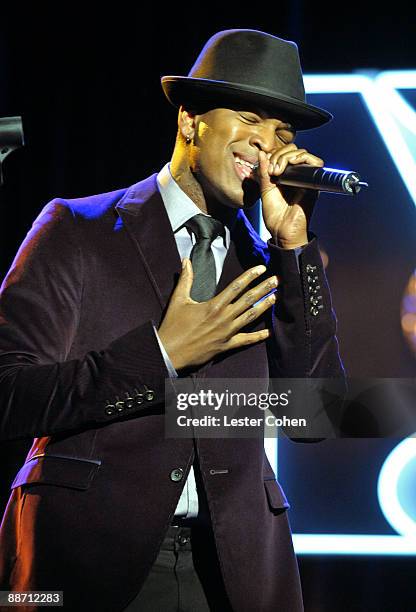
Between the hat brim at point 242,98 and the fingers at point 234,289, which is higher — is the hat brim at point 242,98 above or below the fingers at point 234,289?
above

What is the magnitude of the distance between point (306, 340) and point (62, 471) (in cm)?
55

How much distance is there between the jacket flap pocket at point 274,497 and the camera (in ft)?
5.12

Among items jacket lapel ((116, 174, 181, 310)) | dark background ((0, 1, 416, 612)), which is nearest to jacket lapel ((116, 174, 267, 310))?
jacket lapel ((116, 174, 181, 310))

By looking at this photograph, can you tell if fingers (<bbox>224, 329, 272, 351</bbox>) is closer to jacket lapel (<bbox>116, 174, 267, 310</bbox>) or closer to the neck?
jacket lapel (<bbox>116, 174, 267, 310</bbox>)

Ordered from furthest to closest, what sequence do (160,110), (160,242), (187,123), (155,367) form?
(160,110), (187,123), (160,242), (155,367)

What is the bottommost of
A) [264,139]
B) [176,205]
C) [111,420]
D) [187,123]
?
[111,420]

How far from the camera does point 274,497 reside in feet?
5.15

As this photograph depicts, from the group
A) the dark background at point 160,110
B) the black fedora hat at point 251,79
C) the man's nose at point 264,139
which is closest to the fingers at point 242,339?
the man's nose at point 264,139

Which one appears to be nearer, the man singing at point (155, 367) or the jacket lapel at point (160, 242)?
the man singing at point (155, 367)

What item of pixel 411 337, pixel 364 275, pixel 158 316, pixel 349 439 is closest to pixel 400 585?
pixel 349 439

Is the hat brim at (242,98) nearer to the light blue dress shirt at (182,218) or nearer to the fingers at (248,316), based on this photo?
the light blue dress shirt at (182,218)

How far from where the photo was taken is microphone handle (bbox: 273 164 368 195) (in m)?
1.44

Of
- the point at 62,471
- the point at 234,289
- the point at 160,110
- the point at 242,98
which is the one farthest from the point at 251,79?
the point at 160,110

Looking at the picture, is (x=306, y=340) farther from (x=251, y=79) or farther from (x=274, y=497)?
(x=251, y=79)
